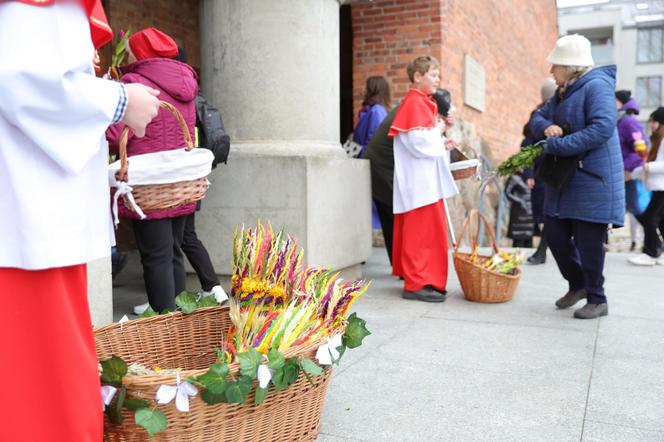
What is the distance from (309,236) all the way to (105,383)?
123 inches

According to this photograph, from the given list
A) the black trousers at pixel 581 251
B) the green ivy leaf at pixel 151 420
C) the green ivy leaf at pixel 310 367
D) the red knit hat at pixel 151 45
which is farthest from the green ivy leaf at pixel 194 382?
the black trousers at pixel 581 251

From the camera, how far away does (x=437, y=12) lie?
7957 mm

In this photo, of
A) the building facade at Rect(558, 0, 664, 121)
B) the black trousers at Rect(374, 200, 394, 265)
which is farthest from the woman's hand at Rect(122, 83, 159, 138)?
the building facade at Rect(558, 0, 664, 121)

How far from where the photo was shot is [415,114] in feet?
16.9

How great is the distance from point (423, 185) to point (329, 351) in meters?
2.97

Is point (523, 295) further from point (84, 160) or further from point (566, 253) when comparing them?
point (84, 160)

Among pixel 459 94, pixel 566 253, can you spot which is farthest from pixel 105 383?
pixel 459 94

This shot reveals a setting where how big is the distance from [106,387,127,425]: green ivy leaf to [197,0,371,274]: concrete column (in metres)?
3.12

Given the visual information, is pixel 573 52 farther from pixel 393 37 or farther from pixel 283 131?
pixel 393 37

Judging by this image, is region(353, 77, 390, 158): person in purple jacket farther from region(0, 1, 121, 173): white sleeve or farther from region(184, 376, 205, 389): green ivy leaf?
→ region(0, 1, 121, 173): white sleeve

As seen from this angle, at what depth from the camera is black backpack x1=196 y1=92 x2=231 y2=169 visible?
4379mm

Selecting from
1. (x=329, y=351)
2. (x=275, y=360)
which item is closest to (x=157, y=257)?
(x=329, y=351)

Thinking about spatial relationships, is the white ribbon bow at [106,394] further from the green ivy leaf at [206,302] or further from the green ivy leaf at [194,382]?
the green ivy leaf at [206,302]

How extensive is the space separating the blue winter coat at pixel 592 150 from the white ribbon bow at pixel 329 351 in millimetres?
2573
